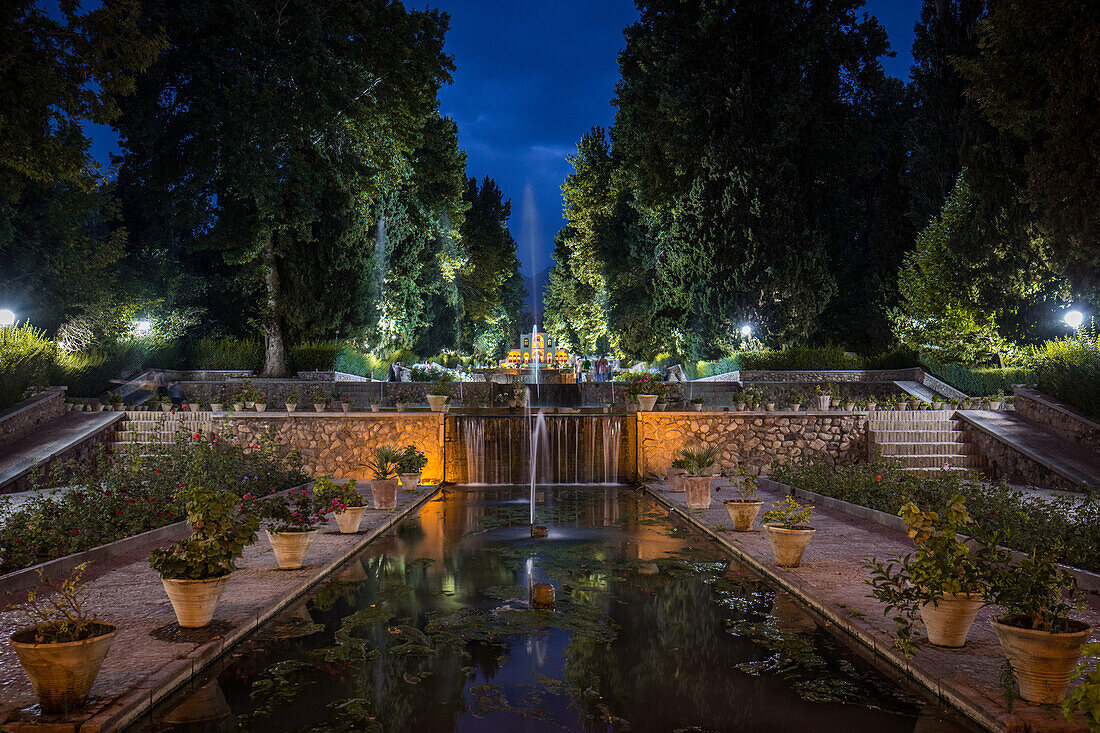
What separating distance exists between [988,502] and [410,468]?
992cm

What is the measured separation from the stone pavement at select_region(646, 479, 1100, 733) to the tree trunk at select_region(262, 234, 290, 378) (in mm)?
19142

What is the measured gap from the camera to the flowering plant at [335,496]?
27.6 ft

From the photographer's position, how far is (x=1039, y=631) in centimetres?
393

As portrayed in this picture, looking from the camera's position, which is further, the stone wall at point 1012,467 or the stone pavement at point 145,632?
the stone wall at point 1012,467

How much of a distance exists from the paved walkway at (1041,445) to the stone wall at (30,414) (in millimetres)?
21092

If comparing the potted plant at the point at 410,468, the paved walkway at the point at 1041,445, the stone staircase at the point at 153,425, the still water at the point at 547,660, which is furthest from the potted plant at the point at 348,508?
the paved walkway at the point at 1041,445

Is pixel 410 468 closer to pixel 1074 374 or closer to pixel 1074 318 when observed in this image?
pixel 1074 374

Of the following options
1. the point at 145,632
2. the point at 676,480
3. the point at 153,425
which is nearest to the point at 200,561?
the point at 145,632

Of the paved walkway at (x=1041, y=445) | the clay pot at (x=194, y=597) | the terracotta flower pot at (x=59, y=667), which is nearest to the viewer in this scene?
the terracotta flower pot at (x=59, y=667)

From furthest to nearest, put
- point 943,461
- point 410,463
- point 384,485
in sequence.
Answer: point 943,461 → point 410,463 → point 384,485

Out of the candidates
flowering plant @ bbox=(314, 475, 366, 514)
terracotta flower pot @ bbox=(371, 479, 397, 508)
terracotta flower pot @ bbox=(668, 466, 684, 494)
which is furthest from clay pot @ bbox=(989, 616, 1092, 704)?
terracotta flower pot @ bbox=(668, 466, 684, 494)

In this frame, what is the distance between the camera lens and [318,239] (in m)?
25.9

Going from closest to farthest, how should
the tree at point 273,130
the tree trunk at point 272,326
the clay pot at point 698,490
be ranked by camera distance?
the clay pot at point 698,490 → the tree at point 273,130 → the tree trunk at point 272,326

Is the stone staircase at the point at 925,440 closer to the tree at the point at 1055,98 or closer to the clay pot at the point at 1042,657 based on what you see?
the tree at the point at 1055,98
